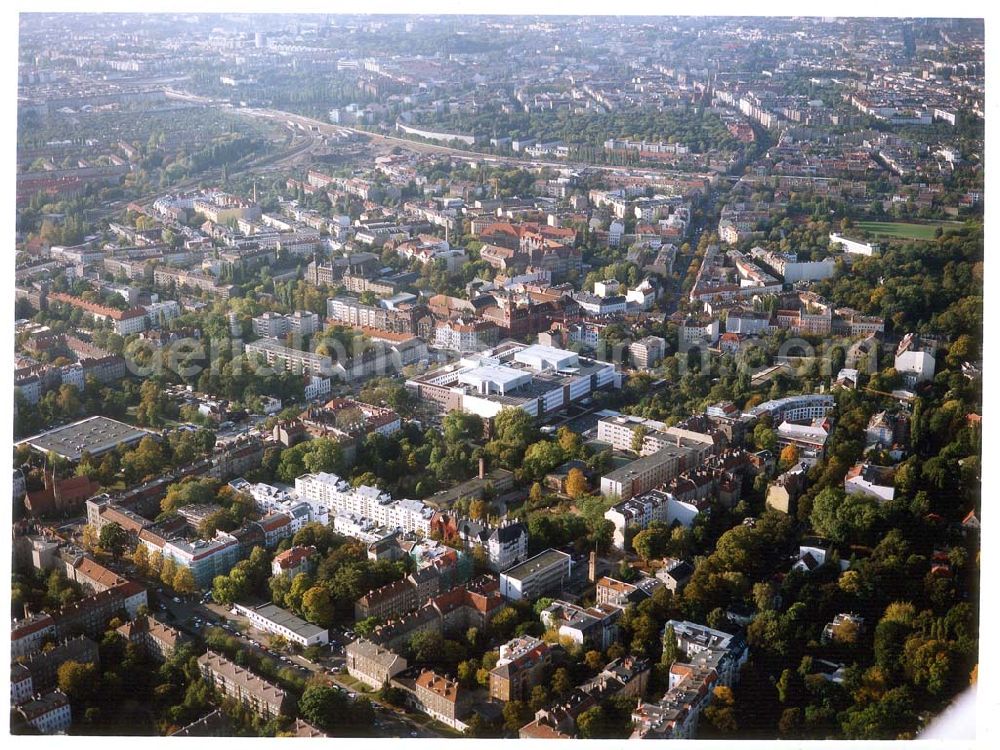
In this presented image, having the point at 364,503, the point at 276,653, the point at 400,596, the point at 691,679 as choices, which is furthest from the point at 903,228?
the point at 276,653

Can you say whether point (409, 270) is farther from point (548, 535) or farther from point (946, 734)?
point (946, 734)

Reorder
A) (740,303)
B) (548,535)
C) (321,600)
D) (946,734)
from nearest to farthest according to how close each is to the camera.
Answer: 1. (946,734)
2. (321,600)
3. (548,535)
4. (740,303)

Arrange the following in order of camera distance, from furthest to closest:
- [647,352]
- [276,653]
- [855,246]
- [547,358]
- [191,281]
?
[855,246] → [191,281] → [647,352] → [547,358] → [276,653]

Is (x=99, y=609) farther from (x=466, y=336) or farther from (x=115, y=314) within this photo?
(x=115, y=314)

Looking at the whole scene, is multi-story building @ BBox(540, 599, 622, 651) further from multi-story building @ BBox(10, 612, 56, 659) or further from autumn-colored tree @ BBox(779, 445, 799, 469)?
multi-story building @ BBox(10, 612, 56, 659)

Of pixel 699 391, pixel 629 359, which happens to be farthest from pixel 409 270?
pixel 699 391

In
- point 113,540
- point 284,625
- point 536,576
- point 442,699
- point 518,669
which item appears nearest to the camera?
point 442,699
